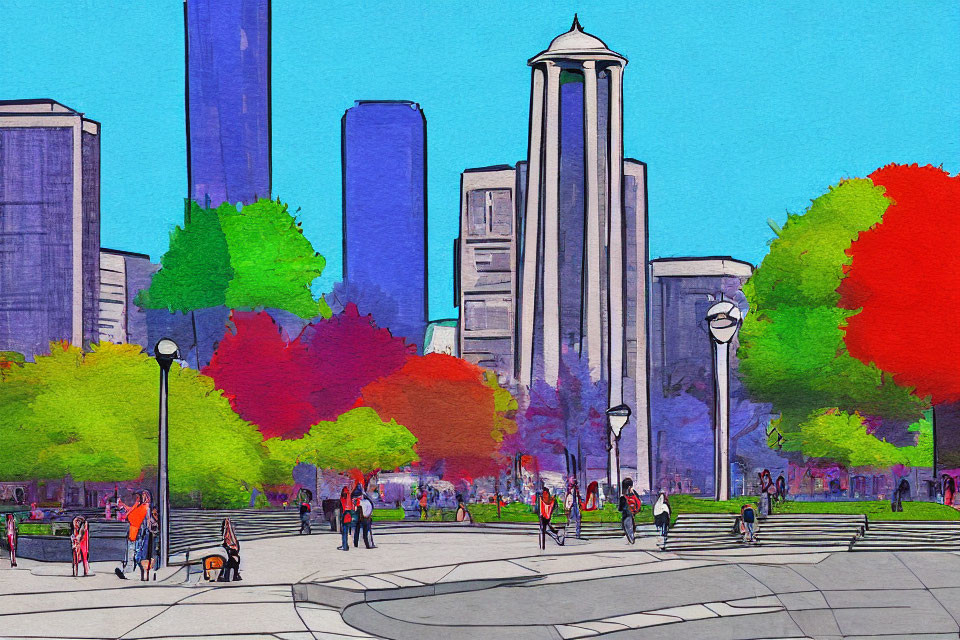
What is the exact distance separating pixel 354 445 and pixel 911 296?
32.2m

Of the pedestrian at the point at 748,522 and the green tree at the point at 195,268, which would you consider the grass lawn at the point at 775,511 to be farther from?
the green tree at the point at 195,268

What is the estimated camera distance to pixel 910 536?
137ft

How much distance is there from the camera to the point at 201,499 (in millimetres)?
70875

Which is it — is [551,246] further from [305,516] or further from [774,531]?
[774,531]

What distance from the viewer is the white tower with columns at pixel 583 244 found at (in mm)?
125500

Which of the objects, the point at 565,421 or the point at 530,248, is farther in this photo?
the point at 530,248

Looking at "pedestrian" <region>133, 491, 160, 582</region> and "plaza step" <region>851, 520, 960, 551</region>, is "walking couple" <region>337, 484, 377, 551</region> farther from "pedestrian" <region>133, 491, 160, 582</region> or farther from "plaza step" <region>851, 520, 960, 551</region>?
"plaza step" <region>851, 520, 960, 551</region>

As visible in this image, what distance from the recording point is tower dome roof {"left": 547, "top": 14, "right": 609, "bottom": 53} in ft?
435

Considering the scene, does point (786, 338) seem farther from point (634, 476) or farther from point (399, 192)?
point (399, 192)

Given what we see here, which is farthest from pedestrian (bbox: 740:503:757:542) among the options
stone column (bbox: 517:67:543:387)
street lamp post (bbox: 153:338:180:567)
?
stone column (bbox: 517:67:543:387)

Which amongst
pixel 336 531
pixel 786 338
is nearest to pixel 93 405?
pixel 336 531

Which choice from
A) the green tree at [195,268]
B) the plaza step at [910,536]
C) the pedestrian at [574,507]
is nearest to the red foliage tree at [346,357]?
the green tree at [195,268]

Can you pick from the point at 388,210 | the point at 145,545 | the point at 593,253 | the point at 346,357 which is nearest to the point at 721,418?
the point at 145,545

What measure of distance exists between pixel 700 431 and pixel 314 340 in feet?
195
